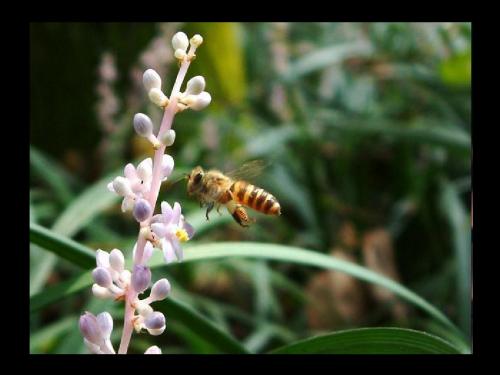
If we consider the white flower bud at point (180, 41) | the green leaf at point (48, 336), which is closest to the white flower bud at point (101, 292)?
the white flower bud at point (180, 41)

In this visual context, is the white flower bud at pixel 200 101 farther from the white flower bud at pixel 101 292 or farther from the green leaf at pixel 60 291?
the green leaf at pixel 60 291

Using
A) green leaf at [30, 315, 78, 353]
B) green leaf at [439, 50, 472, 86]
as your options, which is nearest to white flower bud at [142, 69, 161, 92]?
green leaf at [30, 315, 78, 353]

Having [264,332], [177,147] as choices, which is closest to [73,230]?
[264,332]

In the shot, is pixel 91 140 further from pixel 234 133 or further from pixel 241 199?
pixel 241 199

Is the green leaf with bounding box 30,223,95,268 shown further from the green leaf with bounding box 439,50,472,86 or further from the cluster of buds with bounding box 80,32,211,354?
the green leaf with bounding box 439,50,472,86

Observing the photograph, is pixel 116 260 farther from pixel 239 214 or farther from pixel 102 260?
pixel 239 214
